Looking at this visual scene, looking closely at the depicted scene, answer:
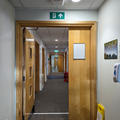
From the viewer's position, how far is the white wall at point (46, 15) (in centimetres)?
258

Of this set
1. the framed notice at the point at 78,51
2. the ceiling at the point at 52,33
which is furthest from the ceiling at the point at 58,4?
the ceiling at the point at 52,33

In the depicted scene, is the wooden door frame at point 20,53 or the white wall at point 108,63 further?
the wooden door frame at point 20,53

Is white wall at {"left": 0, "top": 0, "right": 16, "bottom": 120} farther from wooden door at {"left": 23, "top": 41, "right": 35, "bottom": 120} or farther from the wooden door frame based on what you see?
wooden door at {"left": 23, "top": 41, "right": 35, "bottom": 120}

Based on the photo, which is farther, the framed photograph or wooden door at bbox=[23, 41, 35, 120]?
wooden door at bbox=[23, 41, 35, 120]

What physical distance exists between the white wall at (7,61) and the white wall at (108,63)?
5.29ft

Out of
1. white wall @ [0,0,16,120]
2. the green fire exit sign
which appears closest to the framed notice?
the green fire exit sign

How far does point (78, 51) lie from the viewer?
2.83 meters

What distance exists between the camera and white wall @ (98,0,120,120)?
176 centimetres

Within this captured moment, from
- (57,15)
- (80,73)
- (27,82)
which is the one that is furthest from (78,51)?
(27,82)

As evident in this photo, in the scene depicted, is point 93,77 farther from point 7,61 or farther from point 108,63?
point 7,61

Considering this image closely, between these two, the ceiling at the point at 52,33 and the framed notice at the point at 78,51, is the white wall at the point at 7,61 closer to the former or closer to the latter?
the framed notice at the point at 78,51

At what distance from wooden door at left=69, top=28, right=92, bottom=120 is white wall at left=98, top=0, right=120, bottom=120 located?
1.20 ft

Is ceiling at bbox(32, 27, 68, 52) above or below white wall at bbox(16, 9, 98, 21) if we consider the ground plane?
above

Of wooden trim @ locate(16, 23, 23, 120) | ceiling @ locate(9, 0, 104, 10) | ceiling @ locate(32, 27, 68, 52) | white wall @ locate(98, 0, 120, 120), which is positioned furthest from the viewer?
ceiling @ locate(32, 27, 68, 52)
